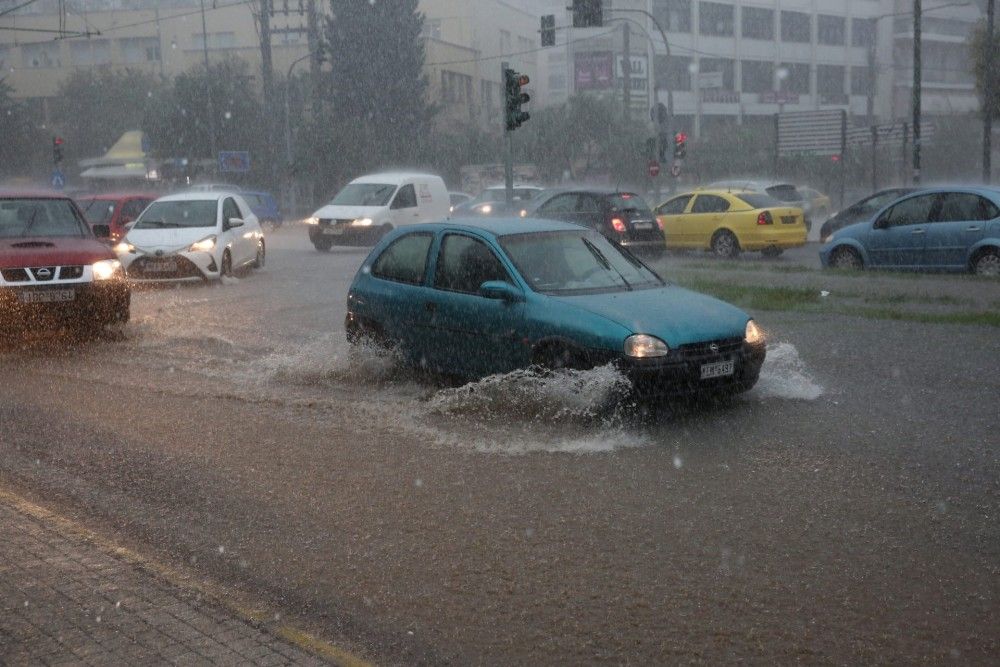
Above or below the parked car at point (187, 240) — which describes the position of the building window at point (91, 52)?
above

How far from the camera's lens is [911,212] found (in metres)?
18.7

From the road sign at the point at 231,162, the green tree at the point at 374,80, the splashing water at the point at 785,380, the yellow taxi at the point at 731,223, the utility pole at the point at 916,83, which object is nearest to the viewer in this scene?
the splashing water at the point at 785,380

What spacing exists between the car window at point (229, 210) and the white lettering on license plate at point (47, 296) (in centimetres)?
843

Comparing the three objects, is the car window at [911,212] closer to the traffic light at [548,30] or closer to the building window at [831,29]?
the traffic light at [548,30]

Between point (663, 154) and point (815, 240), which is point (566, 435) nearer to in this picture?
point (815, 240)

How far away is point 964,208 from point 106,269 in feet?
39.2

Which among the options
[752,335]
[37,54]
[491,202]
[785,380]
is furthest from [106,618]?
[37,54]

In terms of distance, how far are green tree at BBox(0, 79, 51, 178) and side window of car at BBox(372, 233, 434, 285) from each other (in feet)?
228

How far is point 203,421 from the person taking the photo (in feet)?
29.6

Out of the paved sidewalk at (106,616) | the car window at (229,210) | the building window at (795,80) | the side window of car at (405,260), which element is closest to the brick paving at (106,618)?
the paved sidewalk at (106,616)

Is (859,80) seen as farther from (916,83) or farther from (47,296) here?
(47,296)

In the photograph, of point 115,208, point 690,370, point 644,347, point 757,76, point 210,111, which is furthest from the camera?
point 757,76

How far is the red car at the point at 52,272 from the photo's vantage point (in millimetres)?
12555

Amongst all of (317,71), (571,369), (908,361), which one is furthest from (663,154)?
(571,369)
